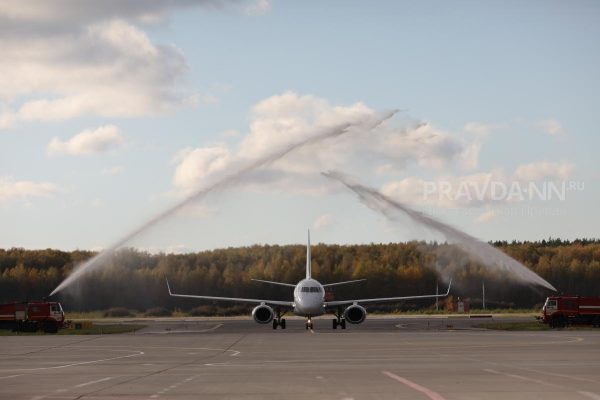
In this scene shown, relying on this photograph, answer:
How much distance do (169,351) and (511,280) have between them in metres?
94.3

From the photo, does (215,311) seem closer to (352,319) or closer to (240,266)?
(240,266)

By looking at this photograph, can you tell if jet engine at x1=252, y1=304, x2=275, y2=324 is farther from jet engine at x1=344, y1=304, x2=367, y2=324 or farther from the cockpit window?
jet engine at x1=344, y1=304, x2=367, y2=324

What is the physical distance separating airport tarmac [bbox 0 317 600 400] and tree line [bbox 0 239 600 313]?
6905cm

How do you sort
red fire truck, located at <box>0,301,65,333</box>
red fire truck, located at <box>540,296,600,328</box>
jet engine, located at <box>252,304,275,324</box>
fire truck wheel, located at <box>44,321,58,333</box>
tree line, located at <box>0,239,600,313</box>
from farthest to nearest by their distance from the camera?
tree line, located at <box>0,239,600,313</box> → jet engine, located at <box>252,304,275,324</box> → red fire truck, located at <box>0,301,65,333</box> → fire truck wheel, located at <box>44,321,58,333</box> → red fire truck, located at <box>540,296,600,328</box>

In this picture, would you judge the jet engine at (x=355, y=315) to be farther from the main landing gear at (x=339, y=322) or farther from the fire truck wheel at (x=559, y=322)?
the fire truck wheel at (x=559, y=322)

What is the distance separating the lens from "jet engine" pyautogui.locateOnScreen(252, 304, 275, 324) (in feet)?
264

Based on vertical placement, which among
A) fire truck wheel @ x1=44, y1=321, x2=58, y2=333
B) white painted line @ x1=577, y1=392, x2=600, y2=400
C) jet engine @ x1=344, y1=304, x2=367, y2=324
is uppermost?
jet engine @ x1=344, y1=304, x2=367, y2=324

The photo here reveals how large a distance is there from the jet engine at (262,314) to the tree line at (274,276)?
154 feet

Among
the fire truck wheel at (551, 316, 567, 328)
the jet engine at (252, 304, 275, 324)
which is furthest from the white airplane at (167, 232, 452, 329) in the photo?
the fire truck wheel at (551, 316, 567, 328)

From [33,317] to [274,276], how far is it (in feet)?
187

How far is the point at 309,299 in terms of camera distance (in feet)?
247

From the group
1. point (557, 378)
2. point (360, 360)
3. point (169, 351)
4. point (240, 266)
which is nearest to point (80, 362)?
point (169, 351)

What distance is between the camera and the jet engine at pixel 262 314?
80.4 metres

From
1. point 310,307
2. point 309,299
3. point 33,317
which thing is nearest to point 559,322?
point 310,307
